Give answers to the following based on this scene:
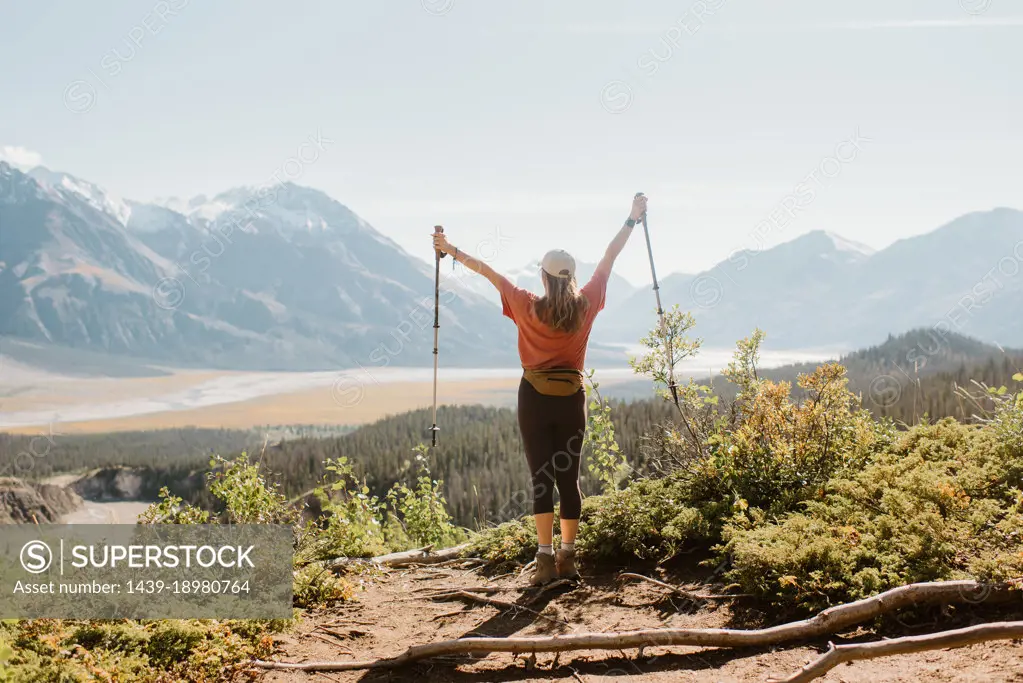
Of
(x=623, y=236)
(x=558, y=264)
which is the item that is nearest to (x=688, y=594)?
(x=558, y=264)

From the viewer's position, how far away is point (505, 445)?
265 feet

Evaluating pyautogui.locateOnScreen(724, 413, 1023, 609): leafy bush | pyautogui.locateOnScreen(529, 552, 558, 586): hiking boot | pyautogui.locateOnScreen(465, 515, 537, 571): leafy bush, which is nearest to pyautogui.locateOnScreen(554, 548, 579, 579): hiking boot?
pyautogui.locateOnScreen(529, 552, 558, 586): hiking boot

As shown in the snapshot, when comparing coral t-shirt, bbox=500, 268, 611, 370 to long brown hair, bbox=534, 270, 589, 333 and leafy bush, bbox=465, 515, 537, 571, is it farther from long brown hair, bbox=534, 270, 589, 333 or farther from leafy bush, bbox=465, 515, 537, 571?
leafy bush, bbox=465, 515, 537, 571

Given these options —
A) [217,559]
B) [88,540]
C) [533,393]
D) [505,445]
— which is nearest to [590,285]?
[533,393]

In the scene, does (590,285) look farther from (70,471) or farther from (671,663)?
(70,471)

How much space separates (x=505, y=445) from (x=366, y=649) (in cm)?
7585

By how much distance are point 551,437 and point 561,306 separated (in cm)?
109

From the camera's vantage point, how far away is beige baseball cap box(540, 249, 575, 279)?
5824 mm

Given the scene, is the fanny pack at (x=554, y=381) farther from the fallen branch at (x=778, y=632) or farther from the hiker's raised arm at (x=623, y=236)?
the fallen branch at (x=778, y=632)

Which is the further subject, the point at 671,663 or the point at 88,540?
the point at 88,540

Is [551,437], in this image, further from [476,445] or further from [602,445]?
[476,445]

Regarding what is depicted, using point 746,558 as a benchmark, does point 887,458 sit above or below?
above

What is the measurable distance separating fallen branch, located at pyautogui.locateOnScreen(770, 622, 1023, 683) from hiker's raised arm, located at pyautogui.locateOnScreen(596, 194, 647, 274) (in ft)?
11.1

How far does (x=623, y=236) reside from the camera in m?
6.54
